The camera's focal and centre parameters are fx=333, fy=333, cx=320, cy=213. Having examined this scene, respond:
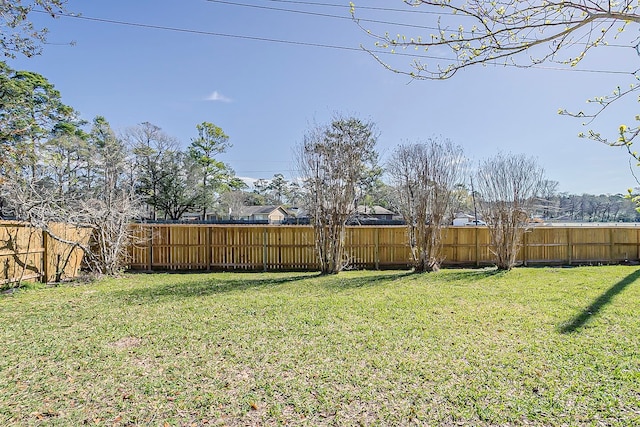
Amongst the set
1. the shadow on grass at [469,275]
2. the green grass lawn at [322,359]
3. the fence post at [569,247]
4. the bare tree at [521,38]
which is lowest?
the shadow on grass at [469,275]

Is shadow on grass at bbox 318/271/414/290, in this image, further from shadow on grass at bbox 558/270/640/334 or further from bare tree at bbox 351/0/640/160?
bare tree at bbox 351/0/640/160

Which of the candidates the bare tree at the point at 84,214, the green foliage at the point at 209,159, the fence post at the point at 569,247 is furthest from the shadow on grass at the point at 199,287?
the green foliage at the point at 209,159

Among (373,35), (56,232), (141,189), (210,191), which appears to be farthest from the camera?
(210,191)

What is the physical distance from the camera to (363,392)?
2.62m

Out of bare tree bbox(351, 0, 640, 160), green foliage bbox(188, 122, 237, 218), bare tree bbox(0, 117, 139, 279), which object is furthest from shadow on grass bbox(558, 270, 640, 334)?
green foliage bbox(188, 122, 237, 218)

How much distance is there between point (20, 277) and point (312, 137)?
23.3 ft

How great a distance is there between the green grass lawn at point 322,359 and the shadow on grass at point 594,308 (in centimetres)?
3

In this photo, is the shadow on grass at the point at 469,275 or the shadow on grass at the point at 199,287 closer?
the shadow on grass at the point at 199,287

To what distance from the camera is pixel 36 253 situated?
7461mm

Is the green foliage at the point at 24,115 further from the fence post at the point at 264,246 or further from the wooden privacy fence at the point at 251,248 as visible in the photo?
the fence post at the point at 264,246

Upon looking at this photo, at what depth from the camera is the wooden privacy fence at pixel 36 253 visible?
6777 millimetres

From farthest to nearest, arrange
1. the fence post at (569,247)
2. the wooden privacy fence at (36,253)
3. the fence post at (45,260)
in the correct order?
the fence post at (569,247) < the fence post at (45,260) < the wooden privacy fence at (36,253)

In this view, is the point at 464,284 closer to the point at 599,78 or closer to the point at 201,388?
the point at 599,78

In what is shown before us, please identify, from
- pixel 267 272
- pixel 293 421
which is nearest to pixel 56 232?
pixel 267 272
